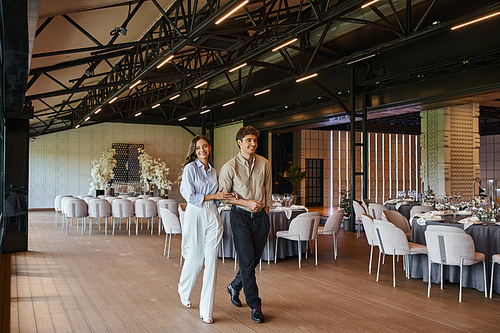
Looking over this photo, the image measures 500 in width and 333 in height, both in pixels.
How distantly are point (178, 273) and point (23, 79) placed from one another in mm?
3262

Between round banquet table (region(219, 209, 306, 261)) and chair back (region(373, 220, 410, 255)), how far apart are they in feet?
6.18

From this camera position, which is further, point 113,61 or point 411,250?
point 113,61

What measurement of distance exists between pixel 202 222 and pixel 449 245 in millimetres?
2879

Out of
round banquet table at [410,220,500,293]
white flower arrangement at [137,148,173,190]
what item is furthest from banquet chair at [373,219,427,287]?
white flower arrangement at [137,148,173,190]

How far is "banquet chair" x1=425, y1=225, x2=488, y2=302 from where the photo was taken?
4.57 m

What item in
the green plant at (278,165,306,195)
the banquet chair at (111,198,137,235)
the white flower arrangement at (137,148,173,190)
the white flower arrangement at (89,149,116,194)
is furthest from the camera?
the green plant at (278,165,306,195)

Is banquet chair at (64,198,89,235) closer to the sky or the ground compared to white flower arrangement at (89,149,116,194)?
closer to the ground

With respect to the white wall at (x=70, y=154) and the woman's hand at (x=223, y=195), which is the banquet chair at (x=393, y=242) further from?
the white wall at (x=70, y=154)

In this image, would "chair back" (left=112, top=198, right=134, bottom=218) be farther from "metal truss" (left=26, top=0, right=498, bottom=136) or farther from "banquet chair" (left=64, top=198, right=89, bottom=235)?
"metal truss" (left=26, top=0, right=498, bottom=136)

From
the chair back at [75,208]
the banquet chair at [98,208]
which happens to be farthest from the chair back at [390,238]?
the chair back at [75,208]

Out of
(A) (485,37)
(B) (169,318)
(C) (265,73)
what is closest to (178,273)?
(B) (169,318)

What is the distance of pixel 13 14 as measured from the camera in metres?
2.77

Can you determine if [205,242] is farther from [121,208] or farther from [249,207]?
[121,208]

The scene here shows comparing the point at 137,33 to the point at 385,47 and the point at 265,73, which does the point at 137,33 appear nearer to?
the point at 385,47
